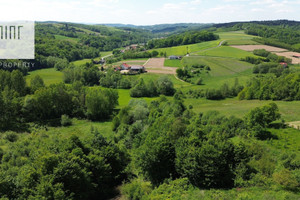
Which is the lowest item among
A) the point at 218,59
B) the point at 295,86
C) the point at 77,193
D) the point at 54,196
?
the point at 77,193

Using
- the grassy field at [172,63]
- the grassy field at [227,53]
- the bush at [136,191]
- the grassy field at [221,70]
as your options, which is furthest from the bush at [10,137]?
the grassy field at [227,53]

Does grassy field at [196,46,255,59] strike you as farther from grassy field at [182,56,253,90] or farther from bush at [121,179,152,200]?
bush at [121,179,152,200]

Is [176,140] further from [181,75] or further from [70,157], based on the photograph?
[181,75]

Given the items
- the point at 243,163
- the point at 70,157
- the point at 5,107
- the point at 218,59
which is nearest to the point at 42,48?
the point at 5,107

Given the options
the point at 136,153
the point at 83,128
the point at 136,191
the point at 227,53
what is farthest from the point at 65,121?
the point at 227,53

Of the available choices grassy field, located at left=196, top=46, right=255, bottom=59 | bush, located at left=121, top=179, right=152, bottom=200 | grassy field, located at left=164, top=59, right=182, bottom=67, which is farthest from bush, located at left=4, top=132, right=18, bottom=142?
grassy field, located at left=196, top=46, right=255, bottom=59

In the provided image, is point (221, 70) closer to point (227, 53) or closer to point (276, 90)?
point (227, 53)

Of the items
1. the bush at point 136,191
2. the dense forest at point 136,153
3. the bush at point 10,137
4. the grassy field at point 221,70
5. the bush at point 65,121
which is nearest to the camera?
the dense forest at point 136,153

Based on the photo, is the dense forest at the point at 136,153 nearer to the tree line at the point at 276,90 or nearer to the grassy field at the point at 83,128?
the grassy field at the point at 83,128
